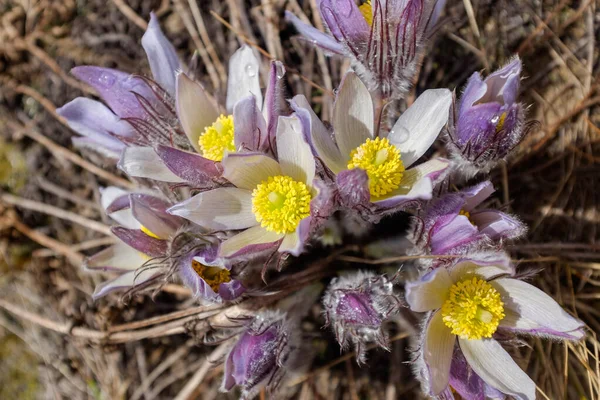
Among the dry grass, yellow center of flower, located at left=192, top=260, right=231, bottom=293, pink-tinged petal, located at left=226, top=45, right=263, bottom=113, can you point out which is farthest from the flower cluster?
the dry grass

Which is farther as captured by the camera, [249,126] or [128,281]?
[128,281]

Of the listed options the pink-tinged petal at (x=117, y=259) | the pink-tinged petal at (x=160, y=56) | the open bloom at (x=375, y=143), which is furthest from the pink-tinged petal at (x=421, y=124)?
the pink-tinged petal at (x=117, y=259)

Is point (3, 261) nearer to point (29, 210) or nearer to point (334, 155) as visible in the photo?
point (29, 210)

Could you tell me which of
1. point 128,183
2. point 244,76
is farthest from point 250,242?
point 128,183

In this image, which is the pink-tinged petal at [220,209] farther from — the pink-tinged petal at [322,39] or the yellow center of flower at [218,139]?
the pink-tinged petal at [322,39]

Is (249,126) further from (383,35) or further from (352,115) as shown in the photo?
(383,35)

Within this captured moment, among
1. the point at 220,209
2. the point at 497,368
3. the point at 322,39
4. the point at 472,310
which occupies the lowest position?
the point at 497,368

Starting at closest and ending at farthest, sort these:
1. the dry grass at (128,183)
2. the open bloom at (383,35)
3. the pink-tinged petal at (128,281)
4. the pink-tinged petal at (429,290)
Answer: the pink-tinged petal at (429,290) < the open bloom at (383,35) < the pink-tinged petal at (128,281) < the dry grass at (128,183)
